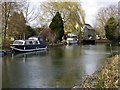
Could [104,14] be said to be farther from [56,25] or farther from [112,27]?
[56,25]

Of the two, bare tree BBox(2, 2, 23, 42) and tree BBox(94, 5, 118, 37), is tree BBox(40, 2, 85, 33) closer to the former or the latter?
tree BBox(94, 5, 118, 37)

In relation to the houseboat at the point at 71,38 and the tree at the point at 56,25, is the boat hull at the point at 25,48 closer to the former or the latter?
the tree at the point at 56,25

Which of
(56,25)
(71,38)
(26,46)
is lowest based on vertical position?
(26,46)

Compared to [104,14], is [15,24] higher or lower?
lower

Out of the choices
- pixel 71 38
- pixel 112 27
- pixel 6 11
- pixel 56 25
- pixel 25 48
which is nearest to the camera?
pixel 6 11

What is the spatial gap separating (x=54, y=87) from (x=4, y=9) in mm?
13141

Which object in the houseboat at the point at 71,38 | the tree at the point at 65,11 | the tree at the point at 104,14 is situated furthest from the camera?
the houseboat at the point at 71,38

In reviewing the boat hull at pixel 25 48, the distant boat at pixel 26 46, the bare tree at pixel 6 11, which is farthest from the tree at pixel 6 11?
the boat hull at pixel 25 48

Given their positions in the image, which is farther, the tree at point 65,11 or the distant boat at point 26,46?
the tree at point 65,11

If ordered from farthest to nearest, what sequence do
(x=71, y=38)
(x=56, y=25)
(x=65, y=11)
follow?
(x=71, y=38) → (x=65, y=11) → (x=56, y=25)

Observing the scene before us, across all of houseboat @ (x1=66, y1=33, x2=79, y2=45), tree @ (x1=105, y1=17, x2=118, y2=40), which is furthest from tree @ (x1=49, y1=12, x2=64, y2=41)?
tree @ (x1=105, y1=17, x2=118, y2=40)

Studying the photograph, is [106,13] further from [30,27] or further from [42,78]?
[42,78]

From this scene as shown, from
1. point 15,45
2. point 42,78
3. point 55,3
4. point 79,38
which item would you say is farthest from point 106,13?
point 42,78

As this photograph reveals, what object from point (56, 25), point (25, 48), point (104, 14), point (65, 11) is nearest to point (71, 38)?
point (104, 14)
